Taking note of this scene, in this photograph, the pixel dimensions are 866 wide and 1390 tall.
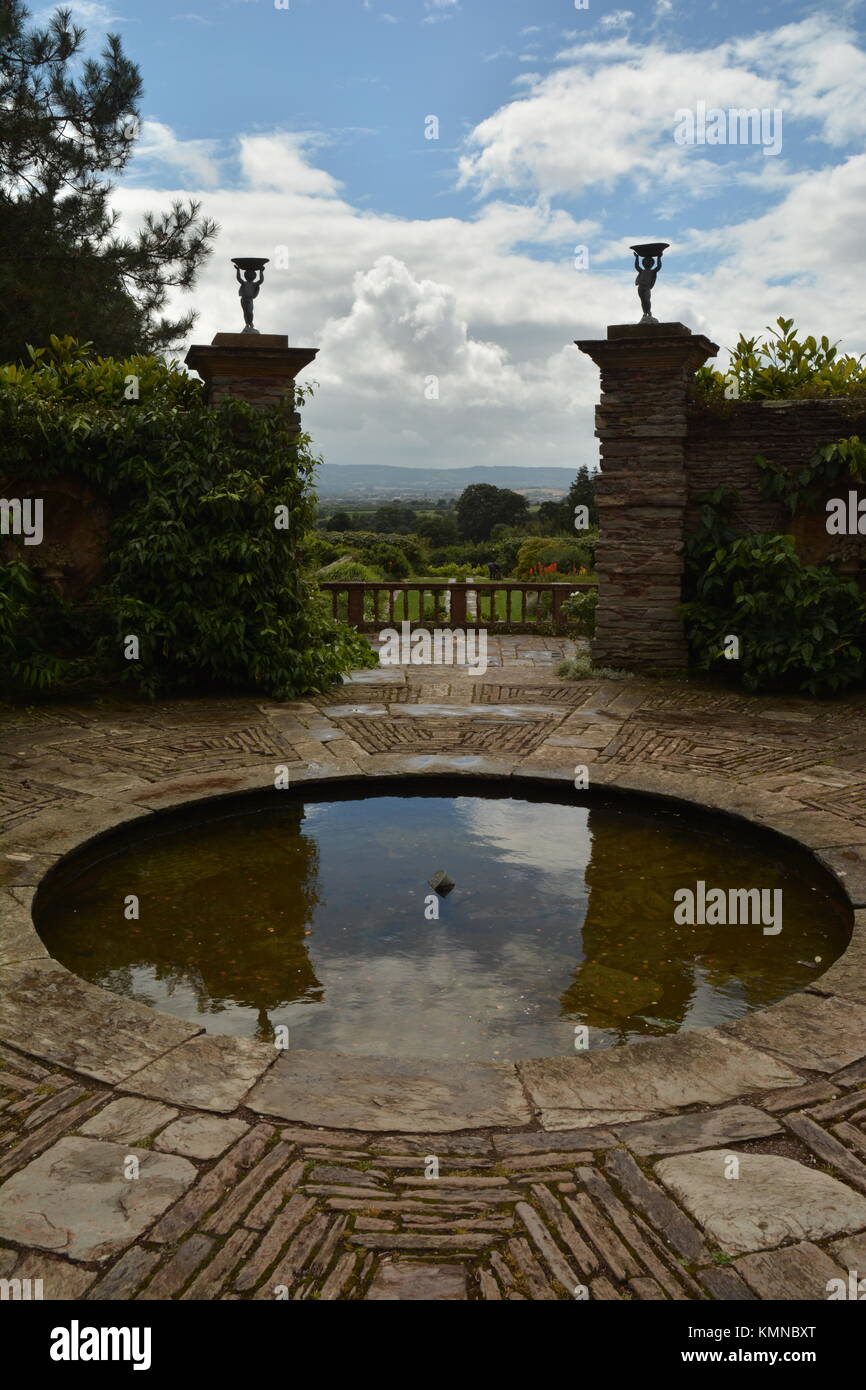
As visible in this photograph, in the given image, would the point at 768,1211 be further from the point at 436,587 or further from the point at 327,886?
the point at 436,587

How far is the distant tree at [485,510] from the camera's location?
29.8m

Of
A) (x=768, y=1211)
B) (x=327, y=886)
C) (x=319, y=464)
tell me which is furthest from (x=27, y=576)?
(x=768, y=1211)

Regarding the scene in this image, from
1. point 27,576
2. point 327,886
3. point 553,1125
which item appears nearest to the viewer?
point 553,1125

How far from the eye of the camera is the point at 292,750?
5953 mm

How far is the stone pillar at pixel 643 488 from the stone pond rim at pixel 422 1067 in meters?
5.41

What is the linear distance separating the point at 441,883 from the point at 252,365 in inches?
199

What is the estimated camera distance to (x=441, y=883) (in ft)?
13.1

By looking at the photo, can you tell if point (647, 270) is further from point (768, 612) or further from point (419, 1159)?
point (419, 1159)

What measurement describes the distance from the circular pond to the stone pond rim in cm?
20

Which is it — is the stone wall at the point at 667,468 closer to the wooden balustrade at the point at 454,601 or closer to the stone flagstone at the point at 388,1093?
the wooden balustrade at the point at 454,601

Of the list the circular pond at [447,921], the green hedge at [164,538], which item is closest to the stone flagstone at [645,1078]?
the circular pond at [447,921]
